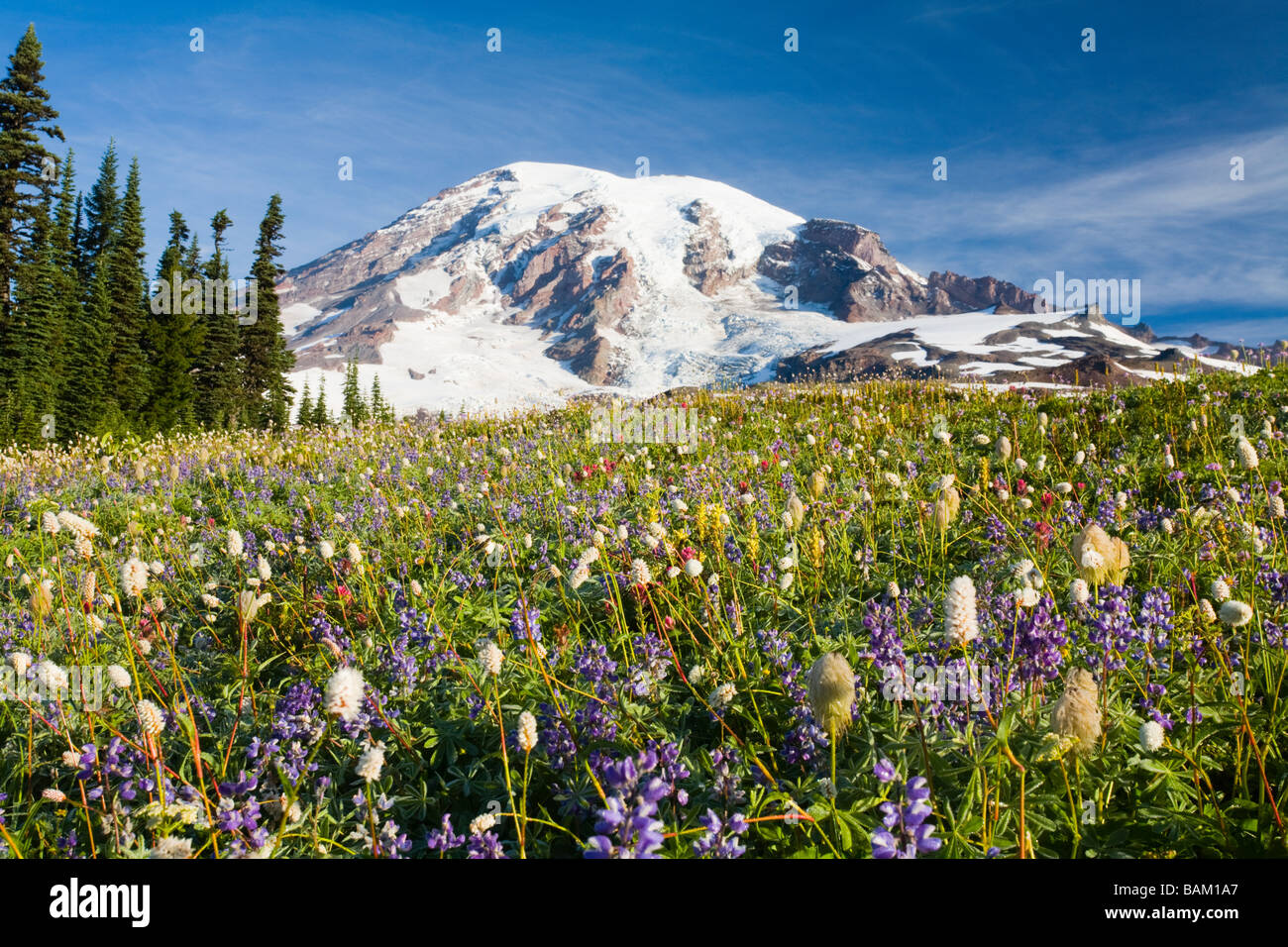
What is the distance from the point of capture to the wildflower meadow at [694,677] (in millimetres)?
2033

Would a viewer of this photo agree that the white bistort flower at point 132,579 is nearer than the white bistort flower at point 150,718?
No

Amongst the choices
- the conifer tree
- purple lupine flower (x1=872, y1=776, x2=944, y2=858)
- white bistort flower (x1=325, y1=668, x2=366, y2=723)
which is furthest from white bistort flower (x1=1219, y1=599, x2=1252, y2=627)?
the conifer tree

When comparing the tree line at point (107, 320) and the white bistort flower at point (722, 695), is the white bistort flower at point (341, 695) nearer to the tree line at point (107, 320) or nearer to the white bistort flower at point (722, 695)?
the white bistort flower at point (722, 695)

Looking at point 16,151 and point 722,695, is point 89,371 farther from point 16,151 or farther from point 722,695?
point 722,695

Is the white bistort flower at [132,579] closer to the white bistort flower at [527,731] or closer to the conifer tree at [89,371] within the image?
the white bistort flower at [527,731]

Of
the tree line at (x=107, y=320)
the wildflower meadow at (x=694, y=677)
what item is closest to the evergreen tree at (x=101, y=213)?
the tree line at (x=107, y=320)

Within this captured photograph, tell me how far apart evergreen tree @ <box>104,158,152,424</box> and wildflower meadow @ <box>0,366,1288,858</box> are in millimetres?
53042

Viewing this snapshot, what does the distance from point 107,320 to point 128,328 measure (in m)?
1.56

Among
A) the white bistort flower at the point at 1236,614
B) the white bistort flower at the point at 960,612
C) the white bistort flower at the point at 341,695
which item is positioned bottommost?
the white bistort flower at the point at 341,695

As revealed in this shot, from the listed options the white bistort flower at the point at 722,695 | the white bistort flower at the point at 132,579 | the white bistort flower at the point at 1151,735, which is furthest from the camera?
the white bistort flower at the point at 132,579

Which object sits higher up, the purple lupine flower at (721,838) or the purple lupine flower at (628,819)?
the purple lupine flower at (628,819)

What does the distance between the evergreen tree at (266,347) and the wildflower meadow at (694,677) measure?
170ft

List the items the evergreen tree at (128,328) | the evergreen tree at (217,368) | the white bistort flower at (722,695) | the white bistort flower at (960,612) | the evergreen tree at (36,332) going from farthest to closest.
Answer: the evergreen tree at (217,368) → the evergreen tree at (128,328) → the evergreen tree at (36,332) → the white bistort flower at (722,695) → the white bistort flower at (960,612)
